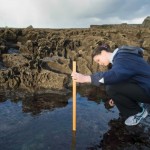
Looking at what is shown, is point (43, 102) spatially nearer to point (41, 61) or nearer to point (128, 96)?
point (41, 61)

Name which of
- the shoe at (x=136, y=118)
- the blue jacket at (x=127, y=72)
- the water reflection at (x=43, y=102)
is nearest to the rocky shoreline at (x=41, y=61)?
the water reflection at (x=43, y=102)

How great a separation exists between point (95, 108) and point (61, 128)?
1875mm

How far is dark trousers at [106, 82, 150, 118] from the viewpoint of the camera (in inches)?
232

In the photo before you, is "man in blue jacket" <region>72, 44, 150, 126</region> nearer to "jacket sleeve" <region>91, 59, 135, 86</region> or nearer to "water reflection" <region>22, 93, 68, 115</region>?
"jacket sleeve" <region>91, 59, 135, 86</region>

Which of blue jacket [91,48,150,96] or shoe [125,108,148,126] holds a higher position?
blue jacket [91,48,150,96]

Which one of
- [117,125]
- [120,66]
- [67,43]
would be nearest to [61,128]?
[117,125]

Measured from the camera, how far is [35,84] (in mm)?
10820

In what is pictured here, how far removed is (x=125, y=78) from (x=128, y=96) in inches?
24.6

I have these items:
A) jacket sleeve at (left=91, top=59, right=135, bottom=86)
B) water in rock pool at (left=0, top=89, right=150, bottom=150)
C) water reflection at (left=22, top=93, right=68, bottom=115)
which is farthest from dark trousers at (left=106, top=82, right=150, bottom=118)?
water reflection at (left=22, top=93, right=68, bottom=115)

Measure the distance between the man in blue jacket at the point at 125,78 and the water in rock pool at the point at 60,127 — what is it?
3.24 ft

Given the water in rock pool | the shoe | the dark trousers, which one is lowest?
the water in rock pool

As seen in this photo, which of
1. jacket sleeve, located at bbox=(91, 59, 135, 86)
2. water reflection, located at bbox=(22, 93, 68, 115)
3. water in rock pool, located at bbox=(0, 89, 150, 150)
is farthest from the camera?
water reflection, located at bbox=(22, 93, 68, 115)

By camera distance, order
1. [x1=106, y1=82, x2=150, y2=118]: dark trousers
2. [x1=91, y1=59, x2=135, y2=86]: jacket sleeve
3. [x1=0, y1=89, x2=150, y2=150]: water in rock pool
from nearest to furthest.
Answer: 1. [x1=91, y1=59, x2=135, y2=86]: jacket sleeve
2. [x1=106, y1=82, x2=150, y2=118]: dark trousers
3. [x1=0, y1=89, x2=150, y2=150]: water in rock pool

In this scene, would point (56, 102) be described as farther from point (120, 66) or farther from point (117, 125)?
point (120, 66)
